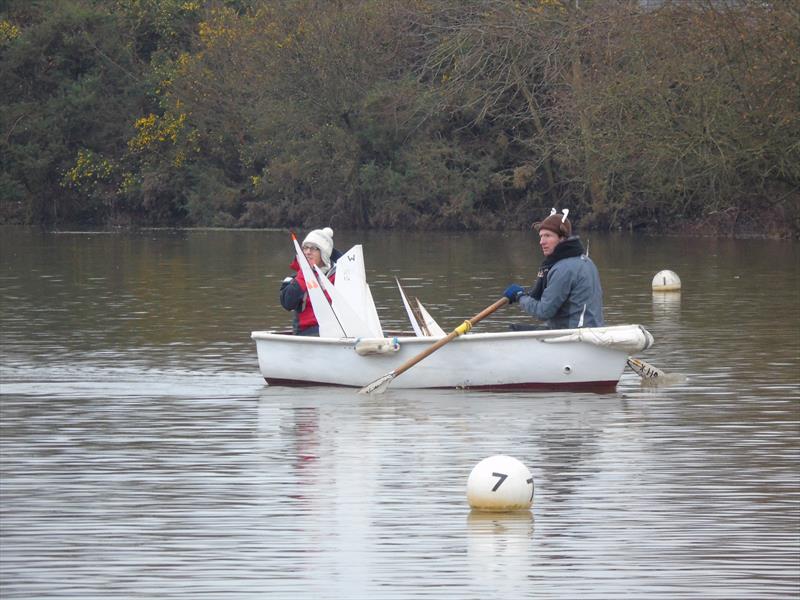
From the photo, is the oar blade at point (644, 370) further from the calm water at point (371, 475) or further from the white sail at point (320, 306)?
the white sail at point (320, 306)

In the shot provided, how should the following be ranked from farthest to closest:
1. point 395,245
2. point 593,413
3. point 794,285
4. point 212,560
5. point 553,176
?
point 553,176
point 395,245
point 794,285
point 593,413
point 212,560

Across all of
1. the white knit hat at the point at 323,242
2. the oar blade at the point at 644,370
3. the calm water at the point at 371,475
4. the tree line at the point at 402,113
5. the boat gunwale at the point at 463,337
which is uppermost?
the tree line at the point at 402,113

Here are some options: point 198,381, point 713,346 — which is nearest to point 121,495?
point 198,381

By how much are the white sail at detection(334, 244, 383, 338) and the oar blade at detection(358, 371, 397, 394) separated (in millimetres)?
757

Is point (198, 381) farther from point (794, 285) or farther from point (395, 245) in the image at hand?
point (395, 245)

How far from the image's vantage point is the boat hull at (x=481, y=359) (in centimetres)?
1767

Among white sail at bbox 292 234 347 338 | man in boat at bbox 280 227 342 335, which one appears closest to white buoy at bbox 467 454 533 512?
white sail at bbox 292 234 347 338

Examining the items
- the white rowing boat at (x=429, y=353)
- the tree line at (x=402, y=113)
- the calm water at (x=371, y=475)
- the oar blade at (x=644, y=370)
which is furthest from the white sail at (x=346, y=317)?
the tree line at (x=402, y=113)

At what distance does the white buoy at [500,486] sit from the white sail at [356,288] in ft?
22.9

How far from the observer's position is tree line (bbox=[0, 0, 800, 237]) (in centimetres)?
4684

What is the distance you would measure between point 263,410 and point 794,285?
19408mm

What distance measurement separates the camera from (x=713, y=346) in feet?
76.4

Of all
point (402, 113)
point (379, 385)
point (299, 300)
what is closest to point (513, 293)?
point (379, 385)

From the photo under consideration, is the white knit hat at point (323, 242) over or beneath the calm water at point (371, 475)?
over
